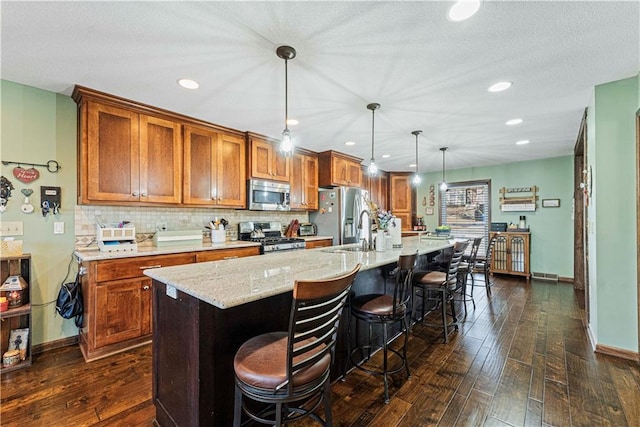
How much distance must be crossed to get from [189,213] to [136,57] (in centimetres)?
197

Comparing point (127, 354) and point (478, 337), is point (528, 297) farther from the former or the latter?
point (127, 354)

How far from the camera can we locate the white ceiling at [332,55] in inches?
64.2

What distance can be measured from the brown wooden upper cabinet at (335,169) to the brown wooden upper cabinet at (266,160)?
2.55 ft

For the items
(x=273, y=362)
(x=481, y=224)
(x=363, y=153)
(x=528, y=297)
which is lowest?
(x=528, y=297)

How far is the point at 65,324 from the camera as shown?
105 inches

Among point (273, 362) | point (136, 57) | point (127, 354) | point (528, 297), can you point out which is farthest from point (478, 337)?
point (136, 57)

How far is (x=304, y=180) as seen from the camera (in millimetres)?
4727

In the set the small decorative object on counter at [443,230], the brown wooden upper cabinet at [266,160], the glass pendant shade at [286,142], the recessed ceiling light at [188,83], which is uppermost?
the recessed ceiling light at [188,83]

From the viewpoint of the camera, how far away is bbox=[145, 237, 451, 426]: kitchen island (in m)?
1.30

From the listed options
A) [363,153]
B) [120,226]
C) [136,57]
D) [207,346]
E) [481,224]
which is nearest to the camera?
[207,346]

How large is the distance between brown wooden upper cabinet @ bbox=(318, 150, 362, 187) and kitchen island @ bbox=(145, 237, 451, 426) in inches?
Result: 127

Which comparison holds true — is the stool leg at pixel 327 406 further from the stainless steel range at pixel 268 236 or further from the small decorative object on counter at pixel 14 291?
the small decorative object on counter at pixel 14 291

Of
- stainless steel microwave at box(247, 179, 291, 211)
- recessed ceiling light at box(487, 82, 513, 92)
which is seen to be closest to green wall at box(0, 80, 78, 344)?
stainless steel microwave at box(247, 179, 291, 211)

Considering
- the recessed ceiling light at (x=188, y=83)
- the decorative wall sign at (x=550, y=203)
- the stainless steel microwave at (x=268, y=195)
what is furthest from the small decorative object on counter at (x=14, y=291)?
the decorative wall sign at (x=550, y=203)
